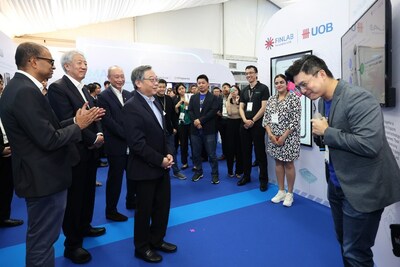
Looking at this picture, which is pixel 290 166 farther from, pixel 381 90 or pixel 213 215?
pixel 381 90

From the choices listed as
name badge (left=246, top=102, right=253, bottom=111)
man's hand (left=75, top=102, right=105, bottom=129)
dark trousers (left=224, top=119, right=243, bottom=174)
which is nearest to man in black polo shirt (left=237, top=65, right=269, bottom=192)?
name badge (left=246, top=102, right=253, bottom=111)

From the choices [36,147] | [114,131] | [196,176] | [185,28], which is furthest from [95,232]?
[185,28]

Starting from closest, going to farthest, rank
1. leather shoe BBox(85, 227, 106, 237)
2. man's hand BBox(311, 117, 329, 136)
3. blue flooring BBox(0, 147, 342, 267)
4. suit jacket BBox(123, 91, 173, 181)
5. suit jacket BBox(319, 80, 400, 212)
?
suit jacket BBox(319, 80, 400, 212)
man's hand BBox(311, 117, 329, 136)
suit jacket BBox(123, 91, 173, 181)
blue flooring BBox(0, 147, 342, 267)
leather shoe BBox(85, 227, 106, 237)

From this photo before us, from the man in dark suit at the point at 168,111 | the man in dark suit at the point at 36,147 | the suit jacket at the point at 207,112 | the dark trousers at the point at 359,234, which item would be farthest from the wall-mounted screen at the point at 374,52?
the man in dark suit at the point at 168,111

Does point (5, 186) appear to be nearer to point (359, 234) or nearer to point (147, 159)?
point (147, 159)

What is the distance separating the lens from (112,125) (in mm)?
2695

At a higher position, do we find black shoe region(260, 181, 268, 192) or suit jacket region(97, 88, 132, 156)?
suit jacket region(97, 88, 132, 156)

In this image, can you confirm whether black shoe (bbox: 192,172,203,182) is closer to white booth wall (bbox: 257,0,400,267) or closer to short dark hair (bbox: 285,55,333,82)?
white booth wall (bbox: 257,0,400,267)

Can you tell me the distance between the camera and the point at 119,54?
7.12 meters

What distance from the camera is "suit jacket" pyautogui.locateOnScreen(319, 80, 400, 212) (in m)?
1.21

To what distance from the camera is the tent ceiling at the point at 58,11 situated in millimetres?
4520

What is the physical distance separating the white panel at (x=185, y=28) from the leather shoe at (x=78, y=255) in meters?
8.60

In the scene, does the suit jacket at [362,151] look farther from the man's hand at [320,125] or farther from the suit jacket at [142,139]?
the suit jacket at [142,139]

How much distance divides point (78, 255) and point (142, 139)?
43.3 inches
